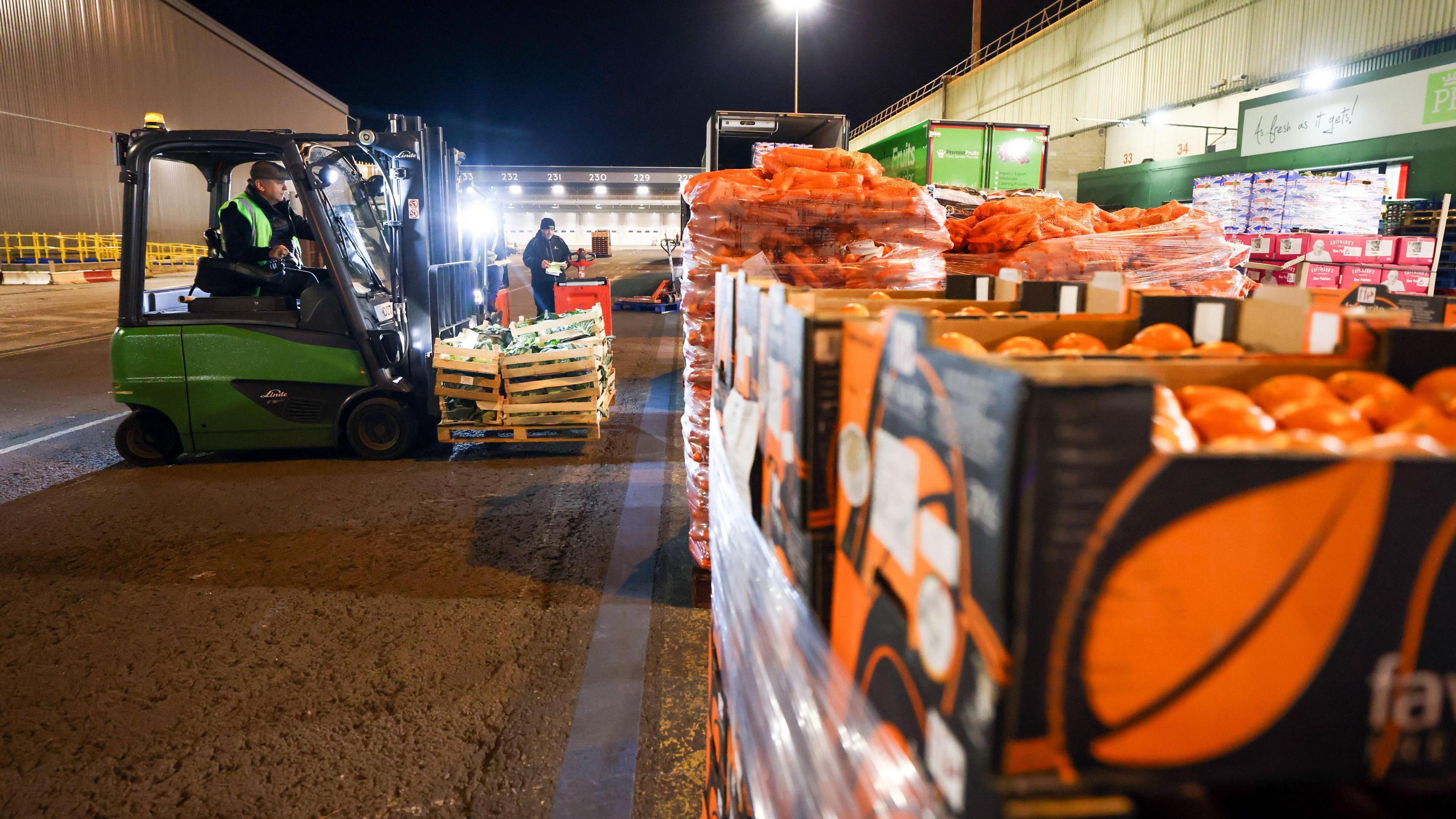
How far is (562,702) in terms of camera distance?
3.53 metres

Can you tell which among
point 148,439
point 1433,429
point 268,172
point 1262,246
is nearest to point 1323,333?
point 1433,429

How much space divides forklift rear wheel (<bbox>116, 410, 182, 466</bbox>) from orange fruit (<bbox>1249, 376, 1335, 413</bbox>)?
7768 millimetres

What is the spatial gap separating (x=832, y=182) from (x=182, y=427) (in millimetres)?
5719

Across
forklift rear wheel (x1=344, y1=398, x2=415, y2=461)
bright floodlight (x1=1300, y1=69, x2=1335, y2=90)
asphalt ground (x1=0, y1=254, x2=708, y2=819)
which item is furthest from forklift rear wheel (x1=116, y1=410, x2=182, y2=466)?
bright floodlight (x1=1300, y1=69, x2=1335, y2=90)

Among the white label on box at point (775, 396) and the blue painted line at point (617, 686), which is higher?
the white label on box at point (775, 396)

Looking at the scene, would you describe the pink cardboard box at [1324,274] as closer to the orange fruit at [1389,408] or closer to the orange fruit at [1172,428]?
the orange fruit at [1389,408]

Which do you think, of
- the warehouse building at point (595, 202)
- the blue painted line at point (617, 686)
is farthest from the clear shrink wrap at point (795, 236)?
the warehouse building at point (595, 202)

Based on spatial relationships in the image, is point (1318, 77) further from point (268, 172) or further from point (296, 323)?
point (296, 323)

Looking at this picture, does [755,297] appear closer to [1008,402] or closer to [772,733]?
[772,733]

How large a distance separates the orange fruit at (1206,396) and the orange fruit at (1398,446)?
0.16 meters

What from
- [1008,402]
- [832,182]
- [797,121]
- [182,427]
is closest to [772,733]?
[1008,402]

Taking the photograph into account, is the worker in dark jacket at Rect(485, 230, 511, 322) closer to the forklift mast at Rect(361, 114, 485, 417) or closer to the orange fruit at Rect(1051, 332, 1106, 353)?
the forklift mast at Rect(361, 114, 485, 417)

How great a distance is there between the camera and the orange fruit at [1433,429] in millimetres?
940

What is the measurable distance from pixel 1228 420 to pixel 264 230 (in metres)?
7.29
